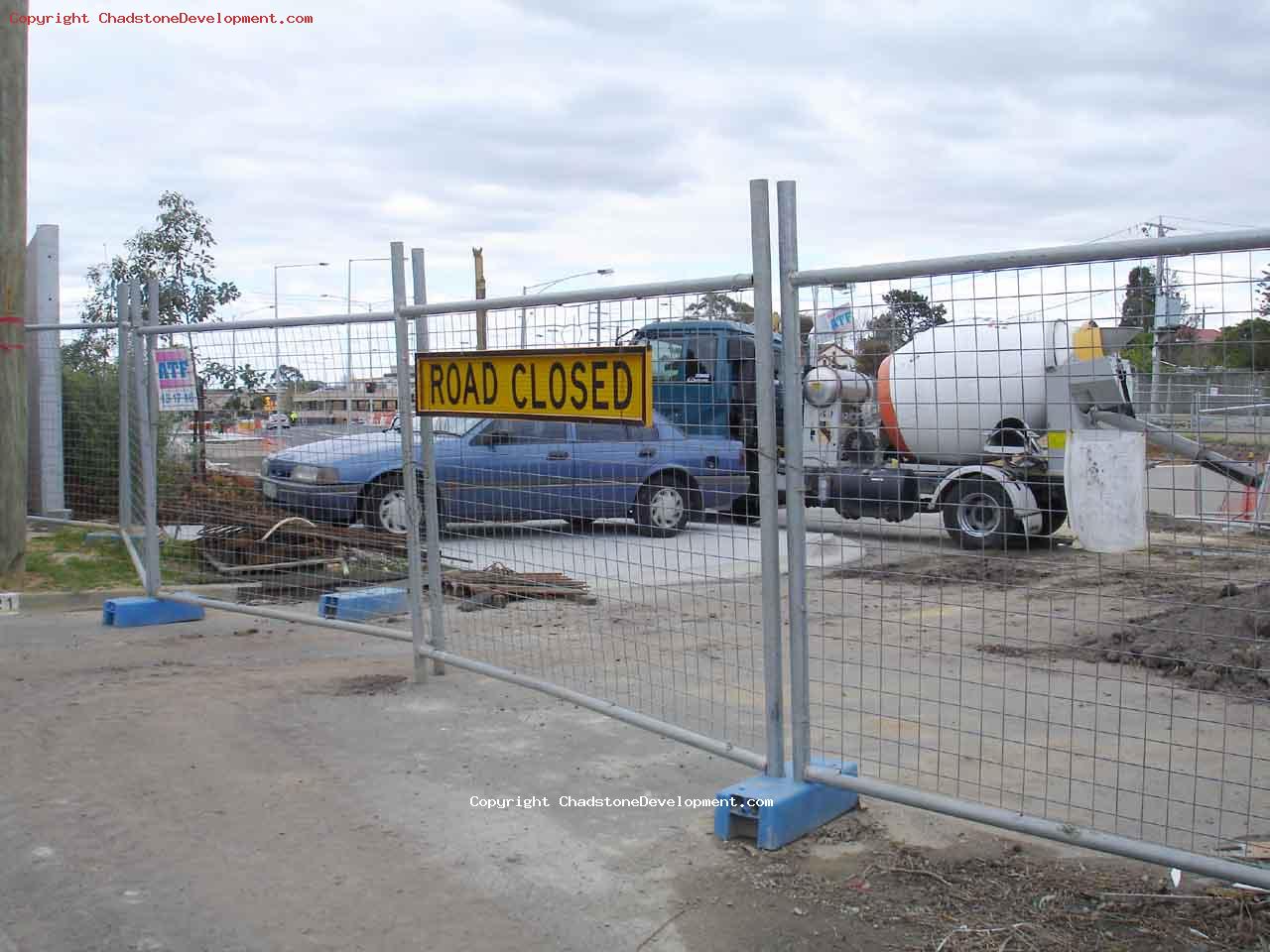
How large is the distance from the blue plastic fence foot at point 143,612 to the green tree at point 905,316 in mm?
6302

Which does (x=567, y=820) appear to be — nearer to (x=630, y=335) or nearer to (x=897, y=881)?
(x=897, y=881)

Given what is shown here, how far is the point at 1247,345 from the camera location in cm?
332

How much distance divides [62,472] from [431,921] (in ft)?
34.7

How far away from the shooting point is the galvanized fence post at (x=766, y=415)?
166 inches

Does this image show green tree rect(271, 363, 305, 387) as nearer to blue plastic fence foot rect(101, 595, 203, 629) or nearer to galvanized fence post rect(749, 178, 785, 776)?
blue plastic fence foot rect(101, 595, 203, 629)

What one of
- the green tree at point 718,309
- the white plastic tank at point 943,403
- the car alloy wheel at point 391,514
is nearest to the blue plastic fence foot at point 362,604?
the car alloy wheel at point 391,514

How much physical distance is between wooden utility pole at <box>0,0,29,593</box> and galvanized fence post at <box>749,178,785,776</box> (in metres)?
7.45

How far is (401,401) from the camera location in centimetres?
630

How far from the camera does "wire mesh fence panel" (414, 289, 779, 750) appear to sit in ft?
16.3

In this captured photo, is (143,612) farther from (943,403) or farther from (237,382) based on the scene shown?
(943,403)

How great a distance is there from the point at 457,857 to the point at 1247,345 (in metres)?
3.12

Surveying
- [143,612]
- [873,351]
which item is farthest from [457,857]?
[143,612]

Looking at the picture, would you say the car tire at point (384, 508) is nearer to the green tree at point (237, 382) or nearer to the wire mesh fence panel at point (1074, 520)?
the green tree at point (237, 382)

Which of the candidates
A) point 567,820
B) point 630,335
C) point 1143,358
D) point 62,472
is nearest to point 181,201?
point 62,472
